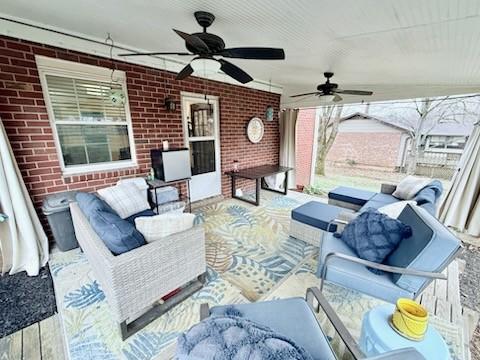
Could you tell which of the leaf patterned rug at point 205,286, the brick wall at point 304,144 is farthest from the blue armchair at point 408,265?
the brick wall at point 304,144

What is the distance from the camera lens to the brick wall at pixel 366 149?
20.9ft

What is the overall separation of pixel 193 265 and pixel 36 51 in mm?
2723

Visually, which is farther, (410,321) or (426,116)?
(426,116)

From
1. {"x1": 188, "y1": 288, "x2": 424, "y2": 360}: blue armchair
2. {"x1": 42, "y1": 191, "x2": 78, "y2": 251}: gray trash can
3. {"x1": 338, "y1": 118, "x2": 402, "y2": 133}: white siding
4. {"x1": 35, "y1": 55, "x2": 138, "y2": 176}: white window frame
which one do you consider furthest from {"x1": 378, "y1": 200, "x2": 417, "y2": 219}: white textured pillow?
{"x1": 338, "y1": 118, "x2": 402, "y2": 133}: white siding

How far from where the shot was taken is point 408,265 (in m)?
1.42

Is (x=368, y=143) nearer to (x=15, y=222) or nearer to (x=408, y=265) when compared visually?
(x=408, y=265)

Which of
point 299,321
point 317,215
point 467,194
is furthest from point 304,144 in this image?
point 299,321

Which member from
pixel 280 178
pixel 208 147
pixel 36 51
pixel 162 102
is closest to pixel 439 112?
pixel 280 178

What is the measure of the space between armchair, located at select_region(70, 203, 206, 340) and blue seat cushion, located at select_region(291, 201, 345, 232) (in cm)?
140

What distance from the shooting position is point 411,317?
106 cm

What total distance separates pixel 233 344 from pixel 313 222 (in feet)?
6.81

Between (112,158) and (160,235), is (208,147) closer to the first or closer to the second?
(112,158)

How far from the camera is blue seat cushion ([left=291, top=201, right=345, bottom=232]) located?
245 cm

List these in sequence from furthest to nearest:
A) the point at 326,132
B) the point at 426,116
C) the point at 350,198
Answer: the point at 326,132, the point at 426,116, the point at 350,198
